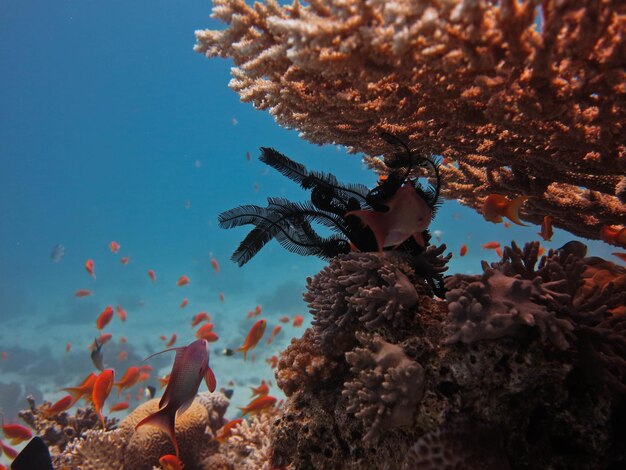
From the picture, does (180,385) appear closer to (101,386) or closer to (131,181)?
(101,386)

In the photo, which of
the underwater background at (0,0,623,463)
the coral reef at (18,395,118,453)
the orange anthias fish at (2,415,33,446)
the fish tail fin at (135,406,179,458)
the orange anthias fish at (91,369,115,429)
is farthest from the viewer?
the underwater background at (0,0,623,463)

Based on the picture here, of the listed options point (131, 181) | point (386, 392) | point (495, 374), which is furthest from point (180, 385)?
point (131, 181)

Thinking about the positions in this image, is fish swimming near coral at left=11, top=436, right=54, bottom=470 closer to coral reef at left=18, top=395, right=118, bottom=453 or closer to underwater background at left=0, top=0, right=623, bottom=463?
coral reef at left=18, top=395, right=118, bottom=453

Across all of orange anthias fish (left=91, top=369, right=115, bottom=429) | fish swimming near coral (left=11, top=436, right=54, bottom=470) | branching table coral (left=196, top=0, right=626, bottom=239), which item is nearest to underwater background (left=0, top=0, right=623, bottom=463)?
orange anthias fish (left=91, top=369, right=115, bottom=429)

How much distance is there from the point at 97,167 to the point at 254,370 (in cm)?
10259

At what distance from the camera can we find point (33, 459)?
11.1 ft

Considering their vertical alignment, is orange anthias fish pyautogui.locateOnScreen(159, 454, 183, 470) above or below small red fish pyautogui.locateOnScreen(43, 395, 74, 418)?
below

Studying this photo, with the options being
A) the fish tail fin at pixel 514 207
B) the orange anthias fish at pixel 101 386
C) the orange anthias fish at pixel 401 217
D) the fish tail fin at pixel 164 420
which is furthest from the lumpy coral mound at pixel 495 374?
the orange anthias fish at pixel 101 386

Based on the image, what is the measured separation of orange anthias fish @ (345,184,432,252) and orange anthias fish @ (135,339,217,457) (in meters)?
1.73

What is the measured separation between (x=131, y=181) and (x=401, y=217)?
380ft

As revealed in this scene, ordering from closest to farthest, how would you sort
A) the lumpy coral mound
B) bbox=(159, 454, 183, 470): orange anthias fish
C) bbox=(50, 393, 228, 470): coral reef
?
the lumpy coral mound, bbox=(159, 454, 183, 470): orange anthias fish, bbox=(50, 393, 228, 470): coral reef

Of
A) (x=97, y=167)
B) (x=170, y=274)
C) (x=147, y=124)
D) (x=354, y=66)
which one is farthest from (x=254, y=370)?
(x=97, y=167)

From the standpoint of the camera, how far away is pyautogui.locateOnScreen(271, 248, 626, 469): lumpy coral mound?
1.94 meters

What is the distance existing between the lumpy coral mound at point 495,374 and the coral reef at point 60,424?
6.09 metres
